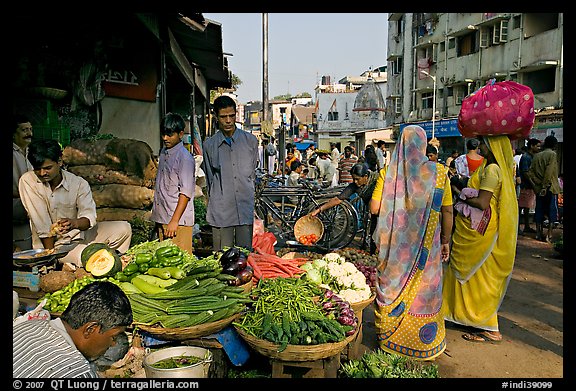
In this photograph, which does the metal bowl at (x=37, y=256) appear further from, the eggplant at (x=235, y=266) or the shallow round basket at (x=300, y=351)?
the shallow round basket at (x=300, y=351)

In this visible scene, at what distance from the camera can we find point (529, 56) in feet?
69.7

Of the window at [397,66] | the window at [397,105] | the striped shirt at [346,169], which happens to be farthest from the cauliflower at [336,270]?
the window at [397,66]

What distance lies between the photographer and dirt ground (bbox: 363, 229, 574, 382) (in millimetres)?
3943

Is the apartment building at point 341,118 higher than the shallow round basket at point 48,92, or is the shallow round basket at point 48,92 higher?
the apartment building at point 341,118

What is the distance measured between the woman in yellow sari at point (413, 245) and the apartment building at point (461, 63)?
17025 mm

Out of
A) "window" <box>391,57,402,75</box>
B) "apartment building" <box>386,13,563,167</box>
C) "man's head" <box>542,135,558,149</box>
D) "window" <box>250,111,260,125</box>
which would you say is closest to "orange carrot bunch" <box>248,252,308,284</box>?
"man's head" <box>542,135,558,149</box>

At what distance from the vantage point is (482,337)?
14.8 ft

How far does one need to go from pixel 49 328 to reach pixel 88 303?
0.21 meters

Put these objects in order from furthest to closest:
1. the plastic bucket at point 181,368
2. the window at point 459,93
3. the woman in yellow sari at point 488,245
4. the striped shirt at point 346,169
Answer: the window at point 459,93, the striped shirt at point 346,169, the woman in yellow sari at point 488,245, the plastic bucket at point 181,368

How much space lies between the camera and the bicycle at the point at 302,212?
830 centimetres

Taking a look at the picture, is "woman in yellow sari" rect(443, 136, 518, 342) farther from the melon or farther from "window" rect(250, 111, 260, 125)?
"window" rect(250, 111, 260, 125)

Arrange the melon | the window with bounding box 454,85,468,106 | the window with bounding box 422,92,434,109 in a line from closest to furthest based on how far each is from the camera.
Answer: the melon < the window with bounding box 454,85,468,106 < the window with bounding box 422,92,434,109

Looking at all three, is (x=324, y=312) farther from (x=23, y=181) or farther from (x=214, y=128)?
(x=214, y=128)

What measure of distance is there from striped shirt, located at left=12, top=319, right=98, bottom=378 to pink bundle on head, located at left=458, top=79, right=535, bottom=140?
394cm
